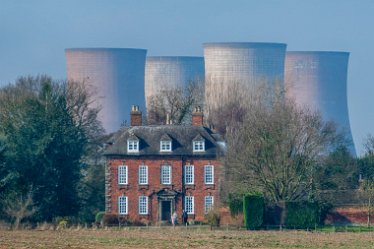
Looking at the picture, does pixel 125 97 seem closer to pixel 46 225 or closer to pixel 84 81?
pixel 84 81

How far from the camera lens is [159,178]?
62.5 meters

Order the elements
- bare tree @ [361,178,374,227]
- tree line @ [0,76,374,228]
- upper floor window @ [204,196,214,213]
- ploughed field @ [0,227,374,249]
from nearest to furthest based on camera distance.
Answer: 1. ploughed field @ [0,227,374,249]
2. tree line @ [0,76,374,228]
3. bare tree @ [361,178,374,227]
4. upper floor window @ [204,196,214,213]

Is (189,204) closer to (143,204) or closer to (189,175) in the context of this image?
(189,175)

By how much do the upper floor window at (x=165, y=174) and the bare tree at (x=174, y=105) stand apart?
16.2m

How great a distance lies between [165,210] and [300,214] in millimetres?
11848

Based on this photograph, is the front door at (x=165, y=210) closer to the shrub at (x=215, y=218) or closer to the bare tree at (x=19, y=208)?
the shrub at (x=215, y=218)

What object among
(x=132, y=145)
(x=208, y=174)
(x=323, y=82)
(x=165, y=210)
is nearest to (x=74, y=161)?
(x=132, y=145)

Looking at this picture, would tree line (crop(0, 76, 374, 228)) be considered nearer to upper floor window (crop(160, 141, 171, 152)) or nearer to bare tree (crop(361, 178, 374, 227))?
bare tree (crop(361, 178, 374, 227))

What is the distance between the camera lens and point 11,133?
5297 cm

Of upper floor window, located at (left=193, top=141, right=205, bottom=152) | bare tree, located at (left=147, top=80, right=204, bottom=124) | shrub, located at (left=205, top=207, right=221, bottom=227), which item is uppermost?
bare tree, located at (left=147, top=80, right=204, bottom=124)

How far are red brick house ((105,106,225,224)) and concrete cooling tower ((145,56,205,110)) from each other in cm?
3658

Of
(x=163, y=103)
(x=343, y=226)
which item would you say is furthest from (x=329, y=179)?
(x=163, y=103)

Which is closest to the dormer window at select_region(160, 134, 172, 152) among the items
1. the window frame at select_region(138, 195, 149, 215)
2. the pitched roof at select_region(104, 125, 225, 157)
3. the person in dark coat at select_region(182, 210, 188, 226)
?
the pitched roof at select_region(104, 125, 225, 157)

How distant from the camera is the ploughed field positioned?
115 feet
